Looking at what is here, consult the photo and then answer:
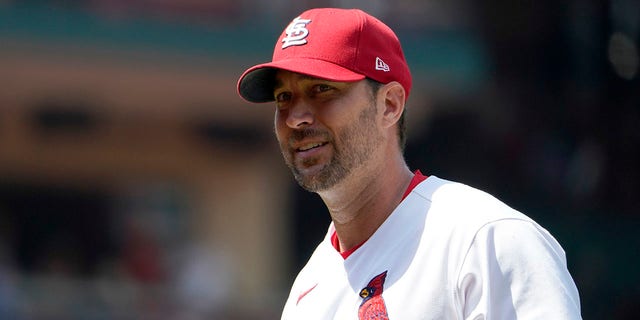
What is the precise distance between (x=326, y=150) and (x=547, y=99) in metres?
7.76

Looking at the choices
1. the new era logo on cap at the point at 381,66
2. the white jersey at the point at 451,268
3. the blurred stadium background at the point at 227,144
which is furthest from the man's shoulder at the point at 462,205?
the blurred stadium background at the point at 227,144

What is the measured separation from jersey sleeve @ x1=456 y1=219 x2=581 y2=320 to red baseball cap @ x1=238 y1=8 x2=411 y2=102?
0.50 metres

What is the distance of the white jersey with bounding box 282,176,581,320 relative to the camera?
175 cm

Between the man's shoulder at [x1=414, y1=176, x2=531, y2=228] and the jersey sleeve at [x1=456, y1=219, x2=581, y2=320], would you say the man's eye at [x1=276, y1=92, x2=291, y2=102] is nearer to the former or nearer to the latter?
the man's shoulder at [x1=414, y1=176, x2=531, y2=228]

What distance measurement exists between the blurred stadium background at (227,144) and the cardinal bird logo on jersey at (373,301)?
18.6 ft

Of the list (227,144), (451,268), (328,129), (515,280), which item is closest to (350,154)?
(328,129)

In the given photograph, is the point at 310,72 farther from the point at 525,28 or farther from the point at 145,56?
the point at 525,28

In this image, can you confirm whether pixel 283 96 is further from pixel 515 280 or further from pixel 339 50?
pixel 515 280

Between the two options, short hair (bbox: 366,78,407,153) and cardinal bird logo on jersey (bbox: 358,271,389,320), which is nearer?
cardinal bird logo on jersey (bbox: 358,271,389,320)

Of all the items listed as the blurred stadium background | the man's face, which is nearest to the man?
the man's face

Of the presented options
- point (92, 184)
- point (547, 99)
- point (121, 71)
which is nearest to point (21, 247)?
point (92, 184)

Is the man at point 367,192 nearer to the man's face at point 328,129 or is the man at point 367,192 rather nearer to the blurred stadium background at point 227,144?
the man's face at point 328,129

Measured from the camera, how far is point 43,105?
Result: 27.7 ft

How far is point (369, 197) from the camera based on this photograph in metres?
2.21
